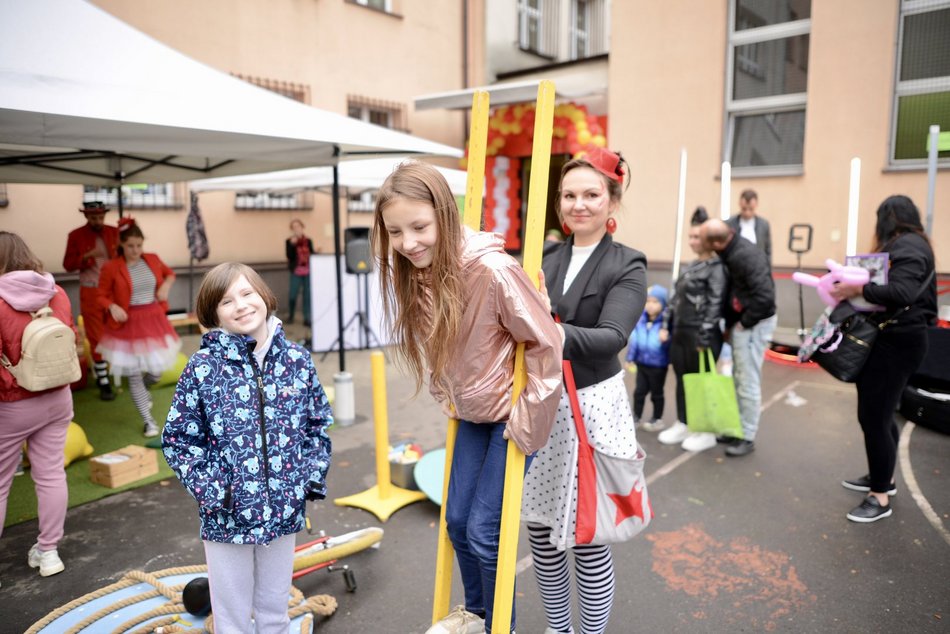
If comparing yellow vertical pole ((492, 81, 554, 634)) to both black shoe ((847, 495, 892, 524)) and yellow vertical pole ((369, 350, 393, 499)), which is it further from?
black shoe ((847, 495, 892, 524))

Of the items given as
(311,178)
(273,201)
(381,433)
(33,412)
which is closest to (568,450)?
(381,433)

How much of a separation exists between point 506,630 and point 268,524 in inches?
35.4

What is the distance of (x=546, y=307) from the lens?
6.46 feet

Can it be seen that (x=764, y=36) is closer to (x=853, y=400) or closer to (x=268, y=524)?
(x=853, y=400)

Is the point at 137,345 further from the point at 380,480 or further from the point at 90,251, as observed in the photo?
the point at 380,480

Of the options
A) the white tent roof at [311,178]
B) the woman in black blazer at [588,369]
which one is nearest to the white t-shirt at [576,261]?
the woman in black blazer at [588,369]

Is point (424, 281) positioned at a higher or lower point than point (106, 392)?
higher

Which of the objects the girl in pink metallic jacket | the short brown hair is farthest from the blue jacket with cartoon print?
the girl in pink metallic jacket

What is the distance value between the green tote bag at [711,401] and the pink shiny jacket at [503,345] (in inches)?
132

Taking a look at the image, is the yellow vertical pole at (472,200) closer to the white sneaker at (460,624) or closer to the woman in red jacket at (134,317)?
the white sneaker at (460,624)

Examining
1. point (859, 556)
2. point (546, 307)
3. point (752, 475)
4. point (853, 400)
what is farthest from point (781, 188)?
point (546, 307)

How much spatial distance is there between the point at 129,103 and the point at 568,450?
126 inches

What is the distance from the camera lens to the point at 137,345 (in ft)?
18.0

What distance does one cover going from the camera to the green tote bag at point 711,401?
496cm
